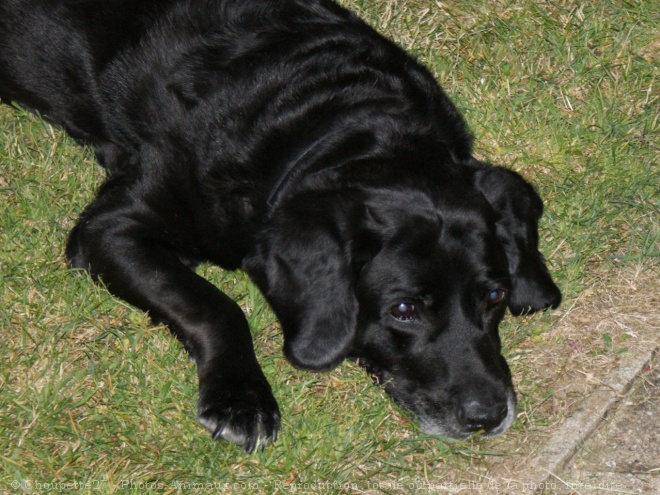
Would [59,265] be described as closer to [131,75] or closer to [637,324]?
[131,75]

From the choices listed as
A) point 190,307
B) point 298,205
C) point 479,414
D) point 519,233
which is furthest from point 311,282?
point 519,233

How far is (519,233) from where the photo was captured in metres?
3.88

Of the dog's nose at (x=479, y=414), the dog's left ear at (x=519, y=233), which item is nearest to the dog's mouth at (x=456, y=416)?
the dog's nose at (x=479, y=414)

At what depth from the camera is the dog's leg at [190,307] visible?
3.68 metres

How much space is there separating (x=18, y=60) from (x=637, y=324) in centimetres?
319

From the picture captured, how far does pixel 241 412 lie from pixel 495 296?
1028 millimetres

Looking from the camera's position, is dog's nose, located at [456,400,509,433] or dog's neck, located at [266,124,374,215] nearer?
dog's nose, located at [456,400,509,433]

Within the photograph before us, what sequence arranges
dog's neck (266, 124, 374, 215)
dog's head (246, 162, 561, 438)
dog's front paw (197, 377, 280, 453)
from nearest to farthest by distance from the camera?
dog's head (246, 162, 561, 438)
dog's front paw (197, 377, 280, 453)
dog's neck (266, 124, 374, 215)

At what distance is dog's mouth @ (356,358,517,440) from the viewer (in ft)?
11.7

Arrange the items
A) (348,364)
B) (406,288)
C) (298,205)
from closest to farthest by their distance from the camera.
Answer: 1. (406,288)
2. (298,205)
3. (348,364)

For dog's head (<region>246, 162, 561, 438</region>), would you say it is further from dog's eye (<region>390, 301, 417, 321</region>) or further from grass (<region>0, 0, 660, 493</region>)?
grass (<region>0, 0, 660, 493</region>)

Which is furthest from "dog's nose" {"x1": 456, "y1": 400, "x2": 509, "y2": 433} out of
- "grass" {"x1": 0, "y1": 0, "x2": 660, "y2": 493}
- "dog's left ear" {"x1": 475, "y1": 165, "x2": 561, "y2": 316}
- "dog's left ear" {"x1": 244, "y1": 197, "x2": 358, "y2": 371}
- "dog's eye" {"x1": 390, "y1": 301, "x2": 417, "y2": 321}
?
"dog's left ear" {"x1": 475, "y1": 165, "x2": 561, "y2": 316}

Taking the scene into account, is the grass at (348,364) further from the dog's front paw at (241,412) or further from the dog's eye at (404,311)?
the dog's eye at (404,311)

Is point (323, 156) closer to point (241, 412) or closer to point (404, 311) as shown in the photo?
point (404, 311)
